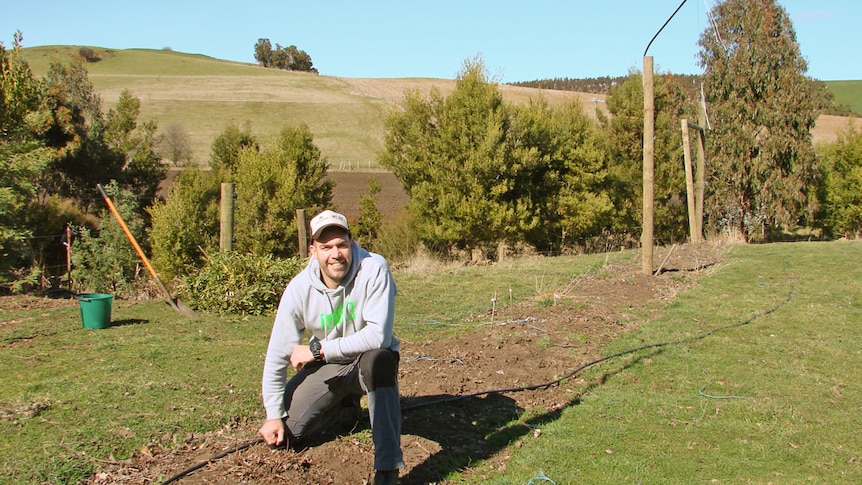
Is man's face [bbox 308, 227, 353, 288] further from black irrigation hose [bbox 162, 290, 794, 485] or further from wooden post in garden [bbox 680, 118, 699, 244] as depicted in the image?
wooden post in garden [bbox 680, 118, 699, 244]

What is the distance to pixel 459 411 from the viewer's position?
5.00 m

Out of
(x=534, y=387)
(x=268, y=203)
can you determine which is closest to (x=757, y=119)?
(x=268, y=203)

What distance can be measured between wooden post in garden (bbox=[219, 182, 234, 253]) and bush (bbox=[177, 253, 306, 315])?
327 mm

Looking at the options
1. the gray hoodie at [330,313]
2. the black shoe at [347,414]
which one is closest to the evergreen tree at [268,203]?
the black shoe at [347,414]

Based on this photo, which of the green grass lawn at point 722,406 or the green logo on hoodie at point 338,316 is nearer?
the green logo on hoodie at point 338,316

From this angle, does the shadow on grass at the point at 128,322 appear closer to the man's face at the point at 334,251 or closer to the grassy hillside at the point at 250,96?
the man's face at the point at 334,251

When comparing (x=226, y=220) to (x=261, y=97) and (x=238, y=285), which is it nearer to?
(x=238, y=285)

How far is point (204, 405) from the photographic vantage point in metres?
4.89

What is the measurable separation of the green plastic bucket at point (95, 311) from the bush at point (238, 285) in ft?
4.97

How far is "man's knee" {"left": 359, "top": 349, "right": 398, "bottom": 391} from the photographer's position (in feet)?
12.0

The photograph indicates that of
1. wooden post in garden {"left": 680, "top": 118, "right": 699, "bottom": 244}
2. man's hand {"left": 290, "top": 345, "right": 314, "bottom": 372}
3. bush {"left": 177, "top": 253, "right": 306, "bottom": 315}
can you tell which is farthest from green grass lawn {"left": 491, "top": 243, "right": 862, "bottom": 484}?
wooden post in garden {"left": 680, "top": 118, "right": 699, "bottom": 244}

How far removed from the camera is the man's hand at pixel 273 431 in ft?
12.4

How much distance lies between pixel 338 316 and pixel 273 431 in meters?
0.76

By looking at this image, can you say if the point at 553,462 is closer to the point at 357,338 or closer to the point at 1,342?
the point at 357,338
